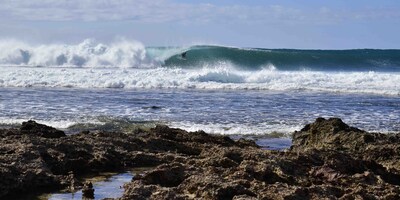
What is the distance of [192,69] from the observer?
45625 mm

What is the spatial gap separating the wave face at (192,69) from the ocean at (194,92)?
73mm

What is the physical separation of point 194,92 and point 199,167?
19434 millimetres

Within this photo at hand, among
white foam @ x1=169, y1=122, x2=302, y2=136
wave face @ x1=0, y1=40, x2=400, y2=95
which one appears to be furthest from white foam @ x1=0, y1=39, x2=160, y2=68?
white foam @ x1=169, y1=122, x2=302, y2=136

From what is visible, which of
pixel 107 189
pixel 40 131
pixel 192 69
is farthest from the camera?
pixel 192 69

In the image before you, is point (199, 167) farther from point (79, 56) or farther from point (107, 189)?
point (79, 56)

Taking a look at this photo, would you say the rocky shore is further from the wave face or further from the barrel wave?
the barrel wave

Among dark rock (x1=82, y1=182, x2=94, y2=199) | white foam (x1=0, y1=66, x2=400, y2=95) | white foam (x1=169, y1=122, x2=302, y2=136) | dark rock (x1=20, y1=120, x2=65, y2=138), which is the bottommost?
white foam (x1=0, y1=66, x2=400, y2=95)

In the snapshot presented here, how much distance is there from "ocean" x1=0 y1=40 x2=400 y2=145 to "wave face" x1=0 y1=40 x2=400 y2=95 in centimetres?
7

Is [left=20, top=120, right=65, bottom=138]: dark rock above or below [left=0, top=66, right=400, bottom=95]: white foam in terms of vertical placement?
above

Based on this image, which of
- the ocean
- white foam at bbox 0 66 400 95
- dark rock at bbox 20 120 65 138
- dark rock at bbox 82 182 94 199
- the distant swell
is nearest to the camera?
dark rock at bbox 82 182 94 199

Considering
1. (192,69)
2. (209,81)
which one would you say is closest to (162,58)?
(192,69)

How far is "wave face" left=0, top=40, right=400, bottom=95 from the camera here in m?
29.6

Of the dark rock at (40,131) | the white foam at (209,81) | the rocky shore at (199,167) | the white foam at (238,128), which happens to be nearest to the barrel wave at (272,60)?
the white foam at (209,81)

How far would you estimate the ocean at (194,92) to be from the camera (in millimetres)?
14727
